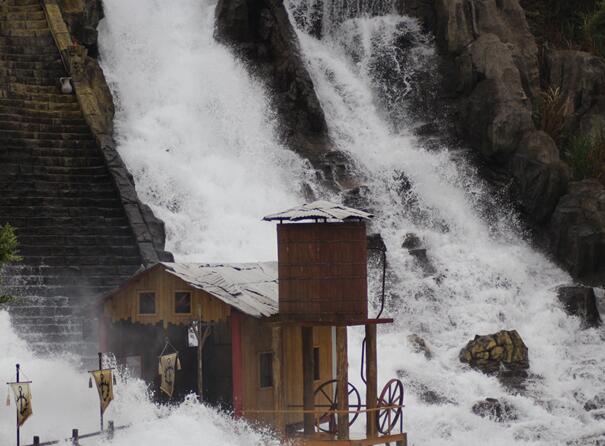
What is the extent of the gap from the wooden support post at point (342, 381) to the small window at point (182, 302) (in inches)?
114

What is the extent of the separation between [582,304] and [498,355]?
15.0 ft

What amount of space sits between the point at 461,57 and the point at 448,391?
17420 mm

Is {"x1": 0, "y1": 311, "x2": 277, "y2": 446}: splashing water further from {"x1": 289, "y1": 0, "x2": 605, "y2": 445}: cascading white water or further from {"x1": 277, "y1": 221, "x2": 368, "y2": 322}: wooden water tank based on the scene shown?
{"x1": 289, "y1": 0, "x2": 605, "y2": 445}: cascading white water

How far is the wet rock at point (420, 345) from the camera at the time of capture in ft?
113

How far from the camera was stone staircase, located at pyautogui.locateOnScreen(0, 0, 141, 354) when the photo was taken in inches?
1166

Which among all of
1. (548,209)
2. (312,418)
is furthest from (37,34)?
(312,418)

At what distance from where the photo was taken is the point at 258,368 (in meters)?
24.6

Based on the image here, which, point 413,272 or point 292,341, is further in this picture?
point 413,272

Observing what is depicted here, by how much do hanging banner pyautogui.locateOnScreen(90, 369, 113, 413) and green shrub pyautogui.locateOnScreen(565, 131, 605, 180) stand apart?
25.7m

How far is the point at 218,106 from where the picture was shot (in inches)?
1714

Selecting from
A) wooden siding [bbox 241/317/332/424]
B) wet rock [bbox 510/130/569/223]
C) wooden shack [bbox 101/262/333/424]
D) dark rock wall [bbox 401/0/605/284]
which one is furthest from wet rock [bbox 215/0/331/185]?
wooden siding [bbox 241/317/332/424]

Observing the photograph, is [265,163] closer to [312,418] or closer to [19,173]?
[19,173]

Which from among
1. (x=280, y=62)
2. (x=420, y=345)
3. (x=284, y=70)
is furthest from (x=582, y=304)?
(x=280, y=62)

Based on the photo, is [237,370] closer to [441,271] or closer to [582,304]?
[441,271]
